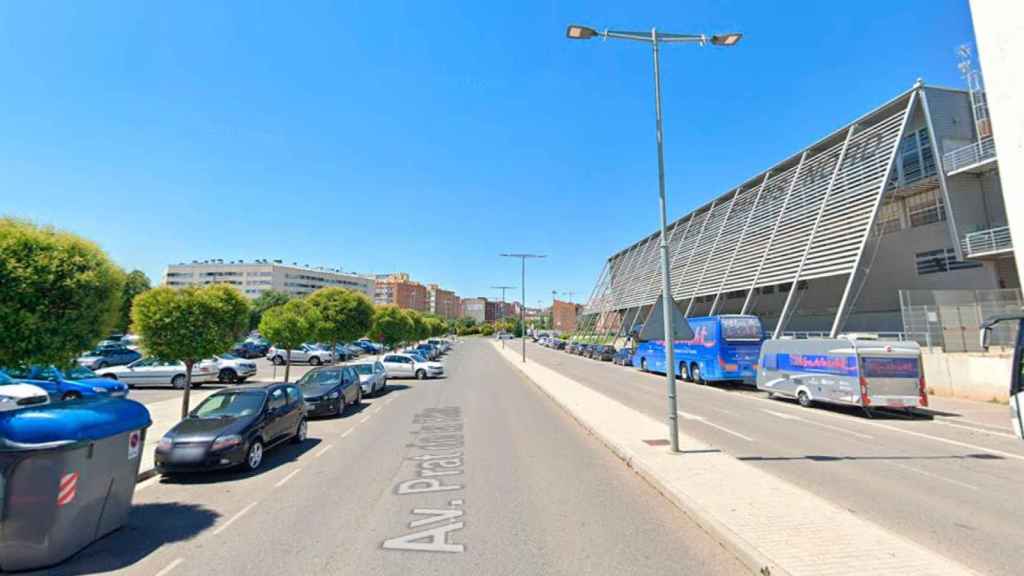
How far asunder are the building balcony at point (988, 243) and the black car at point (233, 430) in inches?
1174

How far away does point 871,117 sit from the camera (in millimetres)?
26859

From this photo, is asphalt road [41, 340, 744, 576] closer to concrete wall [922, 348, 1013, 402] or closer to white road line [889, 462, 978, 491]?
white road line [889, 462, 978, 491]

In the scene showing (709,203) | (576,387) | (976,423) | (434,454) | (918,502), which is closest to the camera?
(918,502)

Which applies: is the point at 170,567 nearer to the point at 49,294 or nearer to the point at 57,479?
the point at 57,479

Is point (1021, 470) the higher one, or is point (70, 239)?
point (70, 239)

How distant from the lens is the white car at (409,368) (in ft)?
89.9

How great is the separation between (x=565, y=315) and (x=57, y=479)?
512 ft

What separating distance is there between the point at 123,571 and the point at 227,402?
510 cm

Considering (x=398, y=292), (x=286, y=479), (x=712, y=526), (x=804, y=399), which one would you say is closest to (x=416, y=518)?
(x=286, y=479)

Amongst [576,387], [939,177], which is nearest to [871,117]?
[939,177]

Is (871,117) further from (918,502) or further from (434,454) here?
(434,454)

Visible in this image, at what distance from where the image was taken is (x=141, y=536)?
212 inches

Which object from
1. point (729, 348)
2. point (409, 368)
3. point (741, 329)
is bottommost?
point (409, 368)

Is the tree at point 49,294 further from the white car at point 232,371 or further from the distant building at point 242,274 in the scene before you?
the distant building at point 242,274
